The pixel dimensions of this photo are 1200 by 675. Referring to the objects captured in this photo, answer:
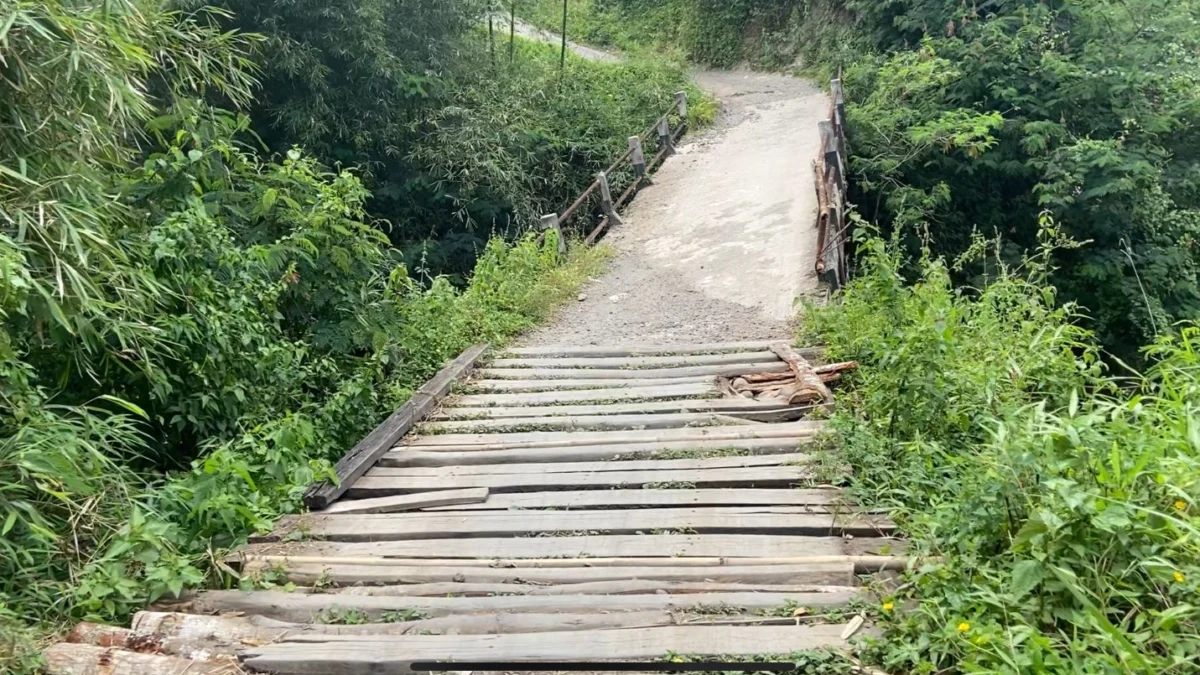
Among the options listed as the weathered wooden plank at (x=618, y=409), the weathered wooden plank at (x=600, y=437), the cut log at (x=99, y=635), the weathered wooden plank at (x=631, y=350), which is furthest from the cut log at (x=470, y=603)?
the weathered wooden plank at (x=631, y=350)

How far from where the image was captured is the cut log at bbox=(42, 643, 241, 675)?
266cm

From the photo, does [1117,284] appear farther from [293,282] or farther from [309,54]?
[309,54]

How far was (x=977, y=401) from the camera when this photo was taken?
3.85m

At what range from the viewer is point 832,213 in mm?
7977

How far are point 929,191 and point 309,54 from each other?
355 inches

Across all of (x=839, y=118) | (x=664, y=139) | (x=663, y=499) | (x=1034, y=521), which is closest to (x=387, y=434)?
(x=663, y=499)

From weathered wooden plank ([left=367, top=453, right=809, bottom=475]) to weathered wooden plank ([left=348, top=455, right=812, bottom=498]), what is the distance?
4cm

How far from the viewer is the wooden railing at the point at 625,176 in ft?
33.1

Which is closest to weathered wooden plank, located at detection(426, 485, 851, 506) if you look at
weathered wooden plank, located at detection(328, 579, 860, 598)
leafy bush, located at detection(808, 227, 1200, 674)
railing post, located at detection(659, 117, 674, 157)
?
leafy bush, located at detection(808, 227, 1200, 674)

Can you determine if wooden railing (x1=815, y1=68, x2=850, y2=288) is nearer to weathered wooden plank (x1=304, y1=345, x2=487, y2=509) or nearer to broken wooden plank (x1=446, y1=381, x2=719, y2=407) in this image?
broken wooden plank (x1=446, y1=381, x2=719, y2=407)

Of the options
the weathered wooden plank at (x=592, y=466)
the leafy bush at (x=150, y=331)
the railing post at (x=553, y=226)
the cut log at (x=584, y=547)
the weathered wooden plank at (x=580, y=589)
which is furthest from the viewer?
the railing post at (x=553, y=226)

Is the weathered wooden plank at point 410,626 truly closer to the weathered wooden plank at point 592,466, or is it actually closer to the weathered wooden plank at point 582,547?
the weathered wooden plank at point 582,547

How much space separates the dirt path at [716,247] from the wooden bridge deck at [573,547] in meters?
1.95

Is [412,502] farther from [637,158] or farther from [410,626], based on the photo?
[637,158]
